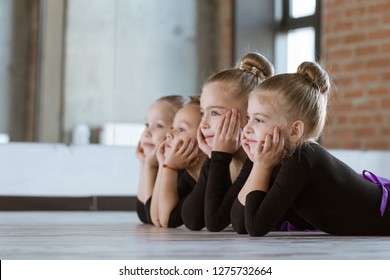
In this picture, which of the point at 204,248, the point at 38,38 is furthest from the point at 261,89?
the point at 38,38

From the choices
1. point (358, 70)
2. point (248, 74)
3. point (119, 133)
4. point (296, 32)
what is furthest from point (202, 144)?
point (296, 32)

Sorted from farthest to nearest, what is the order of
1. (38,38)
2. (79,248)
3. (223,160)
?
(38,38)
(223,160)
(79,248)

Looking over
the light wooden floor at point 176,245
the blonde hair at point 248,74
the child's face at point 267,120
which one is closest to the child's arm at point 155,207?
the light wooden floor at point 176,245

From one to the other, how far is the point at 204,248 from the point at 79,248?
10.1 inches

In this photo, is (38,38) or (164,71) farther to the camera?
(164,71)

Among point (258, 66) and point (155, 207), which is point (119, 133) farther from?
point (258, 66)

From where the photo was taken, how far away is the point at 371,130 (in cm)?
550

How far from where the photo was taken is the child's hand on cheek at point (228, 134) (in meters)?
2.28

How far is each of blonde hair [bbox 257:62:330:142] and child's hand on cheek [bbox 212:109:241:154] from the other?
0.18 meters

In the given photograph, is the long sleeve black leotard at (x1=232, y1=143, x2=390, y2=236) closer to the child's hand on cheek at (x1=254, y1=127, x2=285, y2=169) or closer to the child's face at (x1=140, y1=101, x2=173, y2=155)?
the child's hand on cheek at (x1=254, y1=127, x2=285, y2=169)

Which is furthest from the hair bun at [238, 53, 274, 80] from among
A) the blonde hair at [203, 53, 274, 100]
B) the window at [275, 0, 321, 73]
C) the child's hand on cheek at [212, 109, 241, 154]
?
the window at [275, 0, 321, 73]

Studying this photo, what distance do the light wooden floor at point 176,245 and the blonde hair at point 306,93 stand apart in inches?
11.8

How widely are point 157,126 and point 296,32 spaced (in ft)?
12.9
